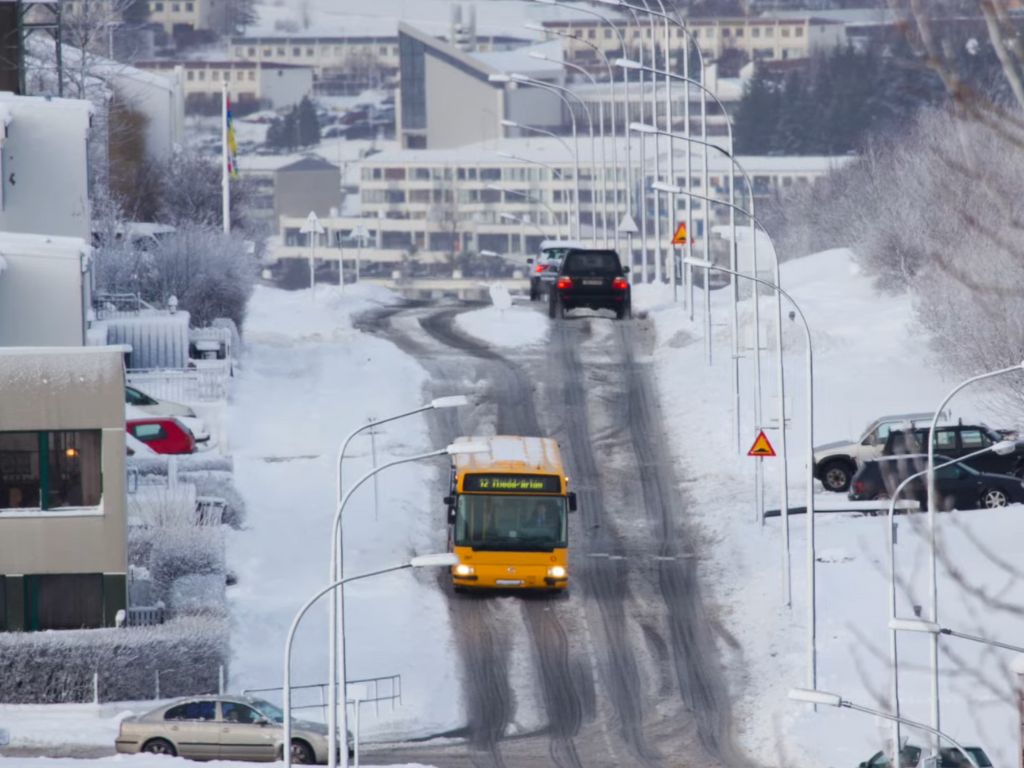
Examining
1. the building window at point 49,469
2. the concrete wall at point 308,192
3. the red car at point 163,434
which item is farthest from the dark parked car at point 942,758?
the concrete wall at point 308,192

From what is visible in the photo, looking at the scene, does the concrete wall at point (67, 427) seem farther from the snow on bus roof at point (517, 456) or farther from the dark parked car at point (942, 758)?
the dark parked car at point (942, 758)

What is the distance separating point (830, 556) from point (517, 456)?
19.5 ft

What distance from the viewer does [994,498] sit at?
37.6 m

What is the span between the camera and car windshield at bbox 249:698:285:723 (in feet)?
88.4

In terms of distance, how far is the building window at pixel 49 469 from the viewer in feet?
104

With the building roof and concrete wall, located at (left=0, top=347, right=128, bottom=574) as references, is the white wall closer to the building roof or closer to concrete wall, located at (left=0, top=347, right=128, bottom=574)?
concrete wall, located at (left=0, top=347, right=128, bottom=574)

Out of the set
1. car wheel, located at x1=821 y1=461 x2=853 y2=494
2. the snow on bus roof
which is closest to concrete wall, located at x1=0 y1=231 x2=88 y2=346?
the snow on bus roof

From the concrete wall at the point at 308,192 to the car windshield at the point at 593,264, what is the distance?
125m

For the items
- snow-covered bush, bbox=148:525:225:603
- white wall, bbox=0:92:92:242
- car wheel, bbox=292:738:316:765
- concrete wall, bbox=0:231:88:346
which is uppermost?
white wall, bbox=0:92:92:242

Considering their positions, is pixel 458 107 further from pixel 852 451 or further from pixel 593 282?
pixel 852 451

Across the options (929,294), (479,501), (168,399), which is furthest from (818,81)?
(479,501)

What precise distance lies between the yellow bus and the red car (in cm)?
828

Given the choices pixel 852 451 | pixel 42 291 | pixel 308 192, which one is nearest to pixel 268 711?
pixel 42 291

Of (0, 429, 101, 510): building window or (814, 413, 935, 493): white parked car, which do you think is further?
(814, 413, 935, 493): white parked car
